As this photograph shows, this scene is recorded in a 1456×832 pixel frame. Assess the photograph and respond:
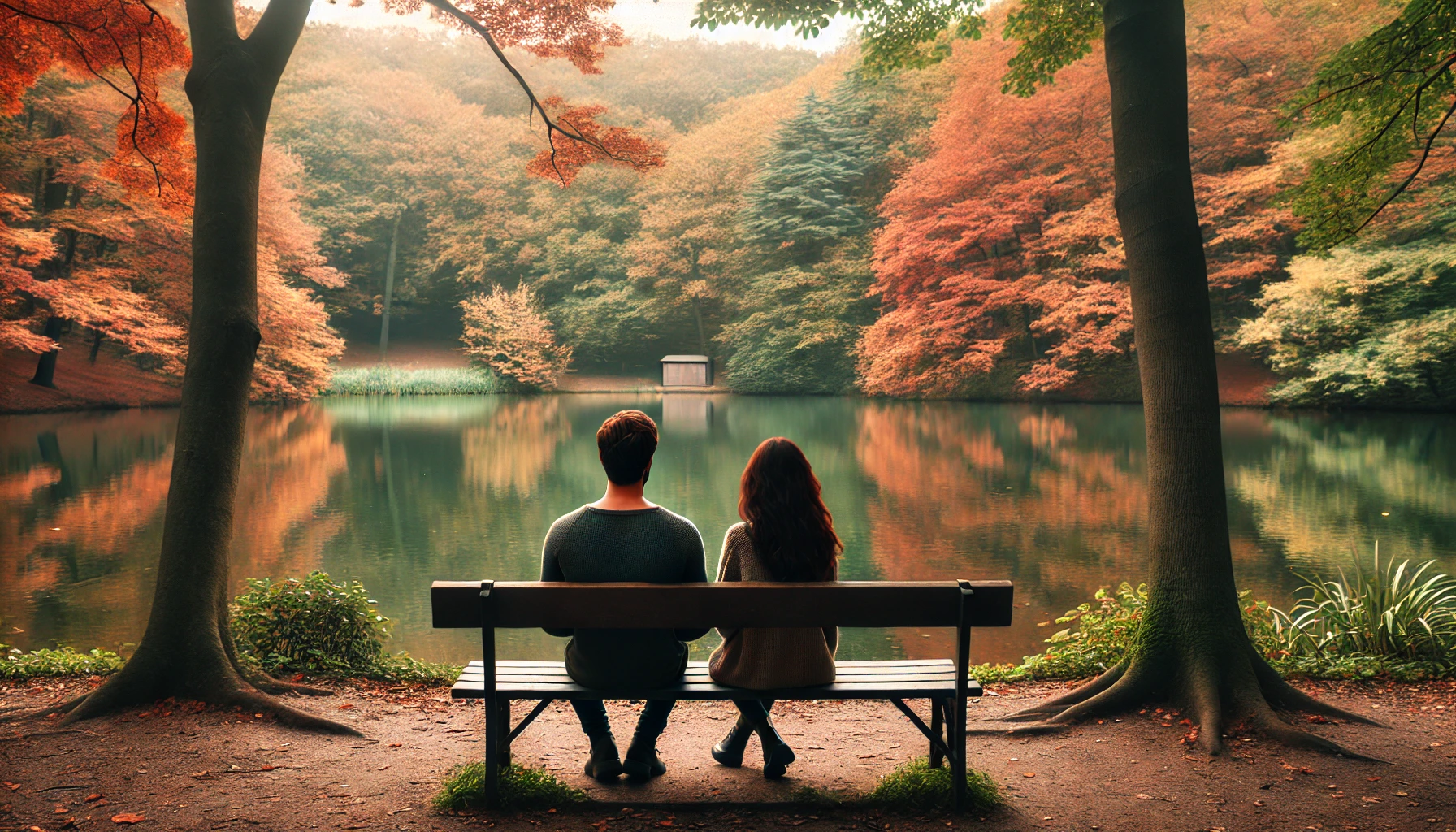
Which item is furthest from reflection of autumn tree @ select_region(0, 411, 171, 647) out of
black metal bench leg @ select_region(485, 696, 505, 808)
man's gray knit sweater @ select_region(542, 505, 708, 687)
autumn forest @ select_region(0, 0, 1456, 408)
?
man's gray knit sweater @ select_region(542, 505, 708, 687)

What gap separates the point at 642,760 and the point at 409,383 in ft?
97.2

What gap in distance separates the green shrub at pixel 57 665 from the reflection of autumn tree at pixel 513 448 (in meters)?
6.66

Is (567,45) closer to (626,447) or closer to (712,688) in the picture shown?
(626,447)

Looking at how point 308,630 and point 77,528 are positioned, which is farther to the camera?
point 77,528

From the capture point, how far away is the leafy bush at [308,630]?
4082 mm

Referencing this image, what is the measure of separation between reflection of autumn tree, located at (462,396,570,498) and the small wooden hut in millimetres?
9634

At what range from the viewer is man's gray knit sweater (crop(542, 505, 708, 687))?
7.91ft

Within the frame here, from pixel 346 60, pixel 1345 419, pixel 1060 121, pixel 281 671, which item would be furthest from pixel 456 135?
pixel 281 671

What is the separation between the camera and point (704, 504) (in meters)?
10.4

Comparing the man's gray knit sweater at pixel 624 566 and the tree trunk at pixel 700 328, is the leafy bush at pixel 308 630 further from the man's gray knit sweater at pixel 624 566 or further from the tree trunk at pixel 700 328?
the tree trunk at pixel 700 328

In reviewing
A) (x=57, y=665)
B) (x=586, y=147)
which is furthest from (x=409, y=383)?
(x=57, y=665)

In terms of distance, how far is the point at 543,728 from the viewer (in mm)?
3336

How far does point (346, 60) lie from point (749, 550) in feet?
154

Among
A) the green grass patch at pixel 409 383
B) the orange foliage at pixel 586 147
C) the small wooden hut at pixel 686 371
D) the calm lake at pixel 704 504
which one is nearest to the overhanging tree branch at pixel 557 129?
the orange foliage at pixel 586 147
